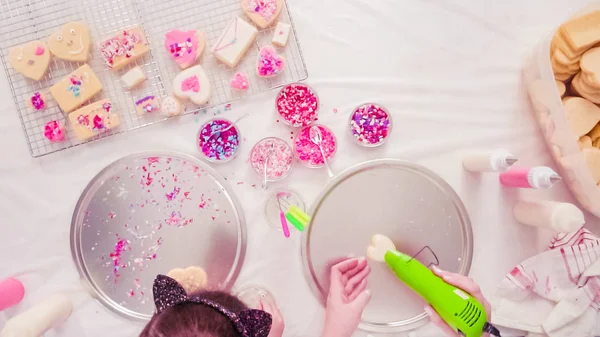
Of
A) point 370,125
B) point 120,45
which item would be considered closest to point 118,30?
point 120,45

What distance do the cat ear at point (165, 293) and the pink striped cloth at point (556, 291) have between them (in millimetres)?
701

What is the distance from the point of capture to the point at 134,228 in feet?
3.60

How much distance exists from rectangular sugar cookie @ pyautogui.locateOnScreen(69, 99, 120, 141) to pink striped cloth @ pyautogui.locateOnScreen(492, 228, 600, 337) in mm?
945

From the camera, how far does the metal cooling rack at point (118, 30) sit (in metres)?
1.11

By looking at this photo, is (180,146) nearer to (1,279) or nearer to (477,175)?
(1,279)

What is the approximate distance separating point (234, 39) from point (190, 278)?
20.9 inches

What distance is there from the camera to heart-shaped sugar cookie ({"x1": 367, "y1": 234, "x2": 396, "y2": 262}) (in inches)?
41.7

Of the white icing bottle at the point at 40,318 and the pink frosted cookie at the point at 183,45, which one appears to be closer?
the white icing bottle at the point at 40,318

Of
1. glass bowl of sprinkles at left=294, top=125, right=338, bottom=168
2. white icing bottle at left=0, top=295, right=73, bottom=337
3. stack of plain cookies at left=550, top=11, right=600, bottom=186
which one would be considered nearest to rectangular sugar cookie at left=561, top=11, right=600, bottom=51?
stack of plain cookies at left=550, top=11, right=600, bottom=186

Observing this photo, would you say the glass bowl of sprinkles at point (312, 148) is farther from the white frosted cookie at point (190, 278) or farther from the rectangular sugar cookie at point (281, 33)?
the white frosted cookie at point (190, 278)

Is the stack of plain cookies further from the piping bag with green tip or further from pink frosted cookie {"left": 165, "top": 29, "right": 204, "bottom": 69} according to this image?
pink frosted cookie {"left": 165, "top": 29, "right": 204, "bottom": 69}

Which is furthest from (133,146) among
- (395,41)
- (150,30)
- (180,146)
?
(395,41)

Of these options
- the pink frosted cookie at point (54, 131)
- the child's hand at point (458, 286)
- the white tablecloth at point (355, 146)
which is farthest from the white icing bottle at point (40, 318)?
the child's hand at point (458, 286)

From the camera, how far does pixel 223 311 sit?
29.5 inches
